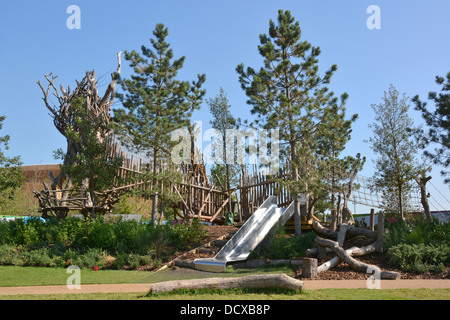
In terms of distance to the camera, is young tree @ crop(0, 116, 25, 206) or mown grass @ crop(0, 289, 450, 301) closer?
mown grass @ crop(0, 289, 450, 301)

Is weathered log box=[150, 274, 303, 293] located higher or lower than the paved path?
higher

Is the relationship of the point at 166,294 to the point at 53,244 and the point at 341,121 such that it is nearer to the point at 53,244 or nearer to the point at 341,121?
the point at 53,244

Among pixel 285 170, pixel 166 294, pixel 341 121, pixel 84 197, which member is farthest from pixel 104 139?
pixel 166 294

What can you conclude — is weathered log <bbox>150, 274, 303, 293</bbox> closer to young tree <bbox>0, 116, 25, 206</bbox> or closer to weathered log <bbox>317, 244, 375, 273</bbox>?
weathered log <bbox>317, 244, 375, 273</bbox>

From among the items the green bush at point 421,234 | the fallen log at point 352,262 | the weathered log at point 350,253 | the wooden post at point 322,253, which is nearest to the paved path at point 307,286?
the fallen log at point 352,262

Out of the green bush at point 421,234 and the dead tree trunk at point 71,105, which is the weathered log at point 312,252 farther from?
the dead tree trunk at point 71,105

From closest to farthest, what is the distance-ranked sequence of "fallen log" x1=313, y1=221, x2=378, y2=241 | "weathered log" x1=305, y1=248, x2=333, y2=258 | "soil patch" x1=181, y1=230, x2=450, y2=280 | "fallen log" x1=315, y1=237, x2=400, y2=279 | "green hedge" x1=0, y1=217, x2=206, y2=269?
1. "fallen log" x1=315, y1=237, x2=400, y2=279
2. "soil patch" x1=181, y1=230, x2=450, y2=280
3. "weathered log" x1=305, y1=248, x2=333, y2=258
4. "fallen log" x1=313, y1=221, x2=378, y2=241
5. "green hedge" x1=0, y1=217, x2=206, y2=269

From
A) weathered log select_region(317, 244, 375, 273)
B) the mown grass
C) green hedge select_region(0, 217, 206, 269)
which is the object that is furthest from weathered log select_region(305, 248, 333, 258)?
green hedge select_region(0, 217, 206, 269)

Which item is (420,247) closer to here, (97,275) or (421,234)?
(421,234)

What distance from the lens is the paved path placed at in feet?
26.5

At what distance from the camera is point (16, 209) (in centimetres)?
2670

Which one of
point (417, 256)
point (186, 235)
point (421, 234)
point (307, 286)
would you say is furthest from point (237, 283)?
point (186, 235)

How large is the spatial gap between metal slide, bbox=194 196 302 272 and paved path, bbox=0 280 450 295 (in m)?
2.37

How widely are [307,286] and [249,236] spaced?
502 centimetres
